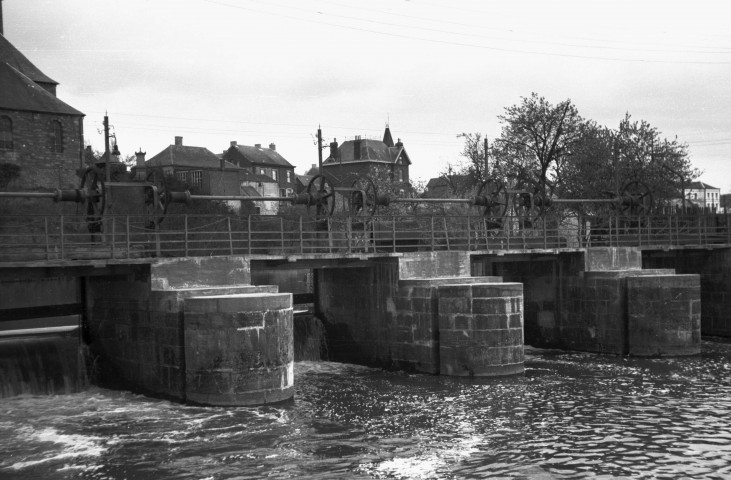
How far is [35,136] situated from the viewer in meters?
56.6

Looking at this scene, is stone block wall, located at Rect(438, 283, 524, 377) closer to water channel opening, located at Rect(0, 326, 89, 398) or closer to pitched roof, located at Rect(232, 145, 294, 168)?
water channel opening, located at Rect(0, 326, 89, 398)

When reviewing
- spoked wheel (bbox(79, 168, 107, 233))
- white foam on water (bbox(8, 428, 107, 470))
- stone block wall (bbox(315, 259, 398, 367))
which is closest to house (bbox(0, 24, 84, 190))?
spoked wheel (bbox(79, 168, 107, 233))

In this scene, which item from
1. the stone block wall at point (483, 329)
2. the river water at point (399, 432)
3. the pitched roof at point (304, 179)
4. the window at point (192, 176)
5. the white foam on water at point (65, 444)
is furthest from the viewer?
the pitched roof at point (304, 179)

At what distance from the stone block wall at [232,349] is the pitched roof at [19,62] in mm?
47980

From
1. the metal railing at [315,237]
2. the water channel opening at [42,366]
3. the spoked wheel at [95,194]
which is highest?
the spoked wheel at [95,194]

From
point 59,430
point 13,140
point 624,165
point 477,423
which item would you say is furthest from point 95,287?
point 624,165

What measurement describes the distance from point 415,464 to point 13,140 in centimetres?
4763

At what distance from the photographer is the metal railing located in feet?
75.6

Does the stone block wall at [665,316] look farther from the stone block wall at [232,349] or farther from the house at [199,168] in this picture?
the house at [199,168]

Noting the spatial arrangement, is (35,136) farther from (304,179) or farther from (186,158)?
(304,179)

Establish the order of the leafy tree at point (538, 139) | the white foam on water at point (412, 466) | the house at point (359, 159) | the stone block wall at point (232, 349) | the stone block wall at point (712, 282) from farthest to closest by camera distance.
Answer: the house at point (359, 159), the leafy tree at point (538, 139), the stone block wall at point (712, 282), the stone block wall at point (232, 349), the white foam on water at point (412, 466)

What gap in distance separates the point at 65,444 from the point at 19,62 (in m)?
51.9

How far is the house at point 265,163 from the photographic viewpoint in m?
101

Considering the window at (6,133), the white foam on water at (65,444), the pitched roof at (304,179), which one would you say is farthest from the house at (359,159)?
the white foam on water at (65,444)
